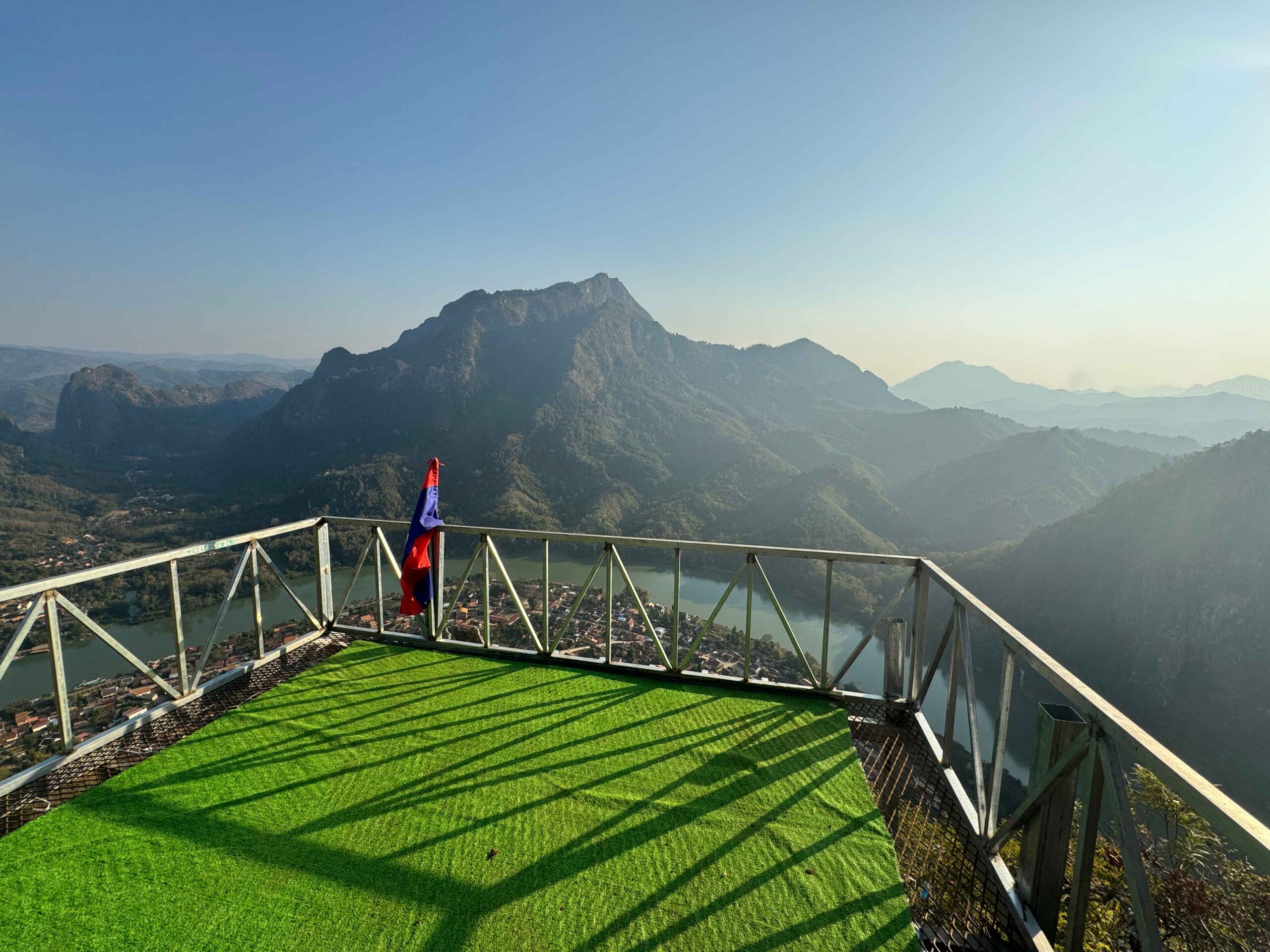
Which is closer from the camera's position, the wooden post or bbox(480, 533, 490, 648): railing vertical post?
the wooden post

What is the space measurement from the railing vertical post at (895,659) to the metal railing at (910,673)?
10mm

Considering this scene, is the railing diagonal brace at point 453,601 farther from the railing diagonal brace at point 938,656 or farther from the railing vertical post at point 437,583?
the railing diagonal brace at point 938,656

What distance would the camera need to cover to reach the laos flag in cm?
382

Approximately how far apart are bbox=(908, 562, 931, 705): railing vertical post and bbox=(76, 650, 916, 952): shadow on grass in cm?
56

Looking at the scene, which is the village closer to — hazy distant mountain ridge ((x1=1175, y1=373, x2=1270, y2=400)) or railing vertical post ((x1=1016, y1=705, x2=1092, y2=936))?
railing vertical post ((x1=1016, y1=705, x2=1092, y2=936))

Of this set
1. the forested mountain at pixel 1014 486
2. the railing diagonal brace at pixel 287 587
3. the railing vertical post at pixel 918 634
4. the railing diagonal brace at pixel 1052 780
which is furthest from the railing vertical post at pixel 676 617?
the forested mountain at pixel 1014 486

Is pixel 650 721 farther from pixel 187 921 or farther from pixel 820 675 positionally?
pixel 187 921

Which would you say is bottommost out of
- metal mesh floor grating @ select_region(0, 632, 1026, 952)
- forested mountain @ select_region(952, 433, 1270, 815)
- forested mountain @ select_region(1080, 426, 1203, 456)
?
forested mountain @ select_region(952, 433, 1270, 815)

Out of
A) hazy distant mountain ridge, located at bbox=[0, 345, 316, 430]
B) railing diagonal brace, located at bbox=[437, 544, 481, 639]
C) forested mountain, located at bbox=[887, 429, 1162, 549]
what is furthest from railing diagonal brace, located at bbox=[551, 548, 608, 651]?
hazy distant mountain ridge, located at bbox=[0, 345, 316, 430]

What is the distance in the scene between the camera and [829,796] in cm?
275

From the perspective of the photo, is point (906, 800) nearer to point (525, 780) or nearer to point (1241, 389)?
point (525, 780)

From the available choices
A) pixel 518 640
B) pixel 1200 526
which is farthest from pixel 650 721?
pixel 1200 526

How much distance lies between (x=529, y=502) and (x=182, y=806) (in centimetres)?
4808

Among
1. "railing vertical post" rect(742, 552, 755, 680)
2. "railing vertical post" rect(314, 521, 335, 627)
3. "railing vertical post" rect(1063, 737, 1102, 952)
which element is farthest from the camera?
"railing vertical post" rect(314, 521, 335, 627)
